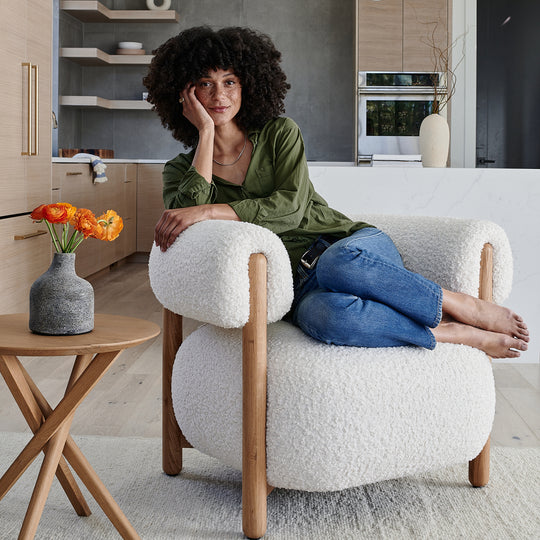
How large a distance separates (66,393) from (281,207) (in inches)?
28.3

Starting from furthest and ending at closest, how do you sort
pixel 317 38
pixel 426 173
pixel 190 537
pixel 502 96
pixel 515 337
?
pixel 317 38 → pixel 502 96 → pixel 426 173 → pixel 515 337 → pixel 190 537

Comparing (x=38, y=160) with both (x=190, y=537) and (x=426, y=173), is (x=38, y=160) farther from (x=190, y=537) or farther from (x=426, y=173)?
(x=190, y=537)

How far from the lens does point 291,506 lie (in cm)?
168

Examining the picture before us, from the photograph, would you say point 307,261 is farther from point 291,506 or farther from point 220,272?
point 291,506

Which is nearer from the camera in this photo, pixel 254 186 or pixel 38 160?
pixel 254 186

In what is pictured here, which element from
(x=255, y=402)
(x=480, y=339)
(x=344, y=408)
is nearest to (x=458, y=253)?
(x=480, y=339)

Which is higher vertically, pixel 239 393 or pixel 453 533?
pixel 239 393

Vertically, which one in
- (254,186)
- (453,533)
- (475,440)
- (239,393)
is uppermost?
(254,186)

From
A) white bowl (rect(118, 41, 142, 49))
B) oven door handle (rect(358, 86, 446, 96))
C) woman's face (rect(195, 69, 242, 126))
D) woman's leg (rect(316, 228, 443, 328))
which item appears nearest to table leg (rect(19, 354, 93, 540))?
woman's leg (rect(316, 228, 443, 328))

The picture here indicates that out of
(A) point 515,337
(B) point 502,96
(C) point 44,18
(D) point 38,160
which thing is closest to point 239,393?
(A) point 515,337

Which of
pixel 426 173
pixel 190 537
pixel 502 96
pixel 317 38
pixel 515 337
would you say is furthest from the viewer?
pixel 317 38

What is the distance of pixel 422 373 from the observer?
1.54 m

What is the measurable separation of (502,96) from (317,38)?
205 cm

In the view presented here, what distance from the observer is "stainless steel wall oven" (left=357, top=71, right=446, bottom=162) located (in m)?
→ 6.05
